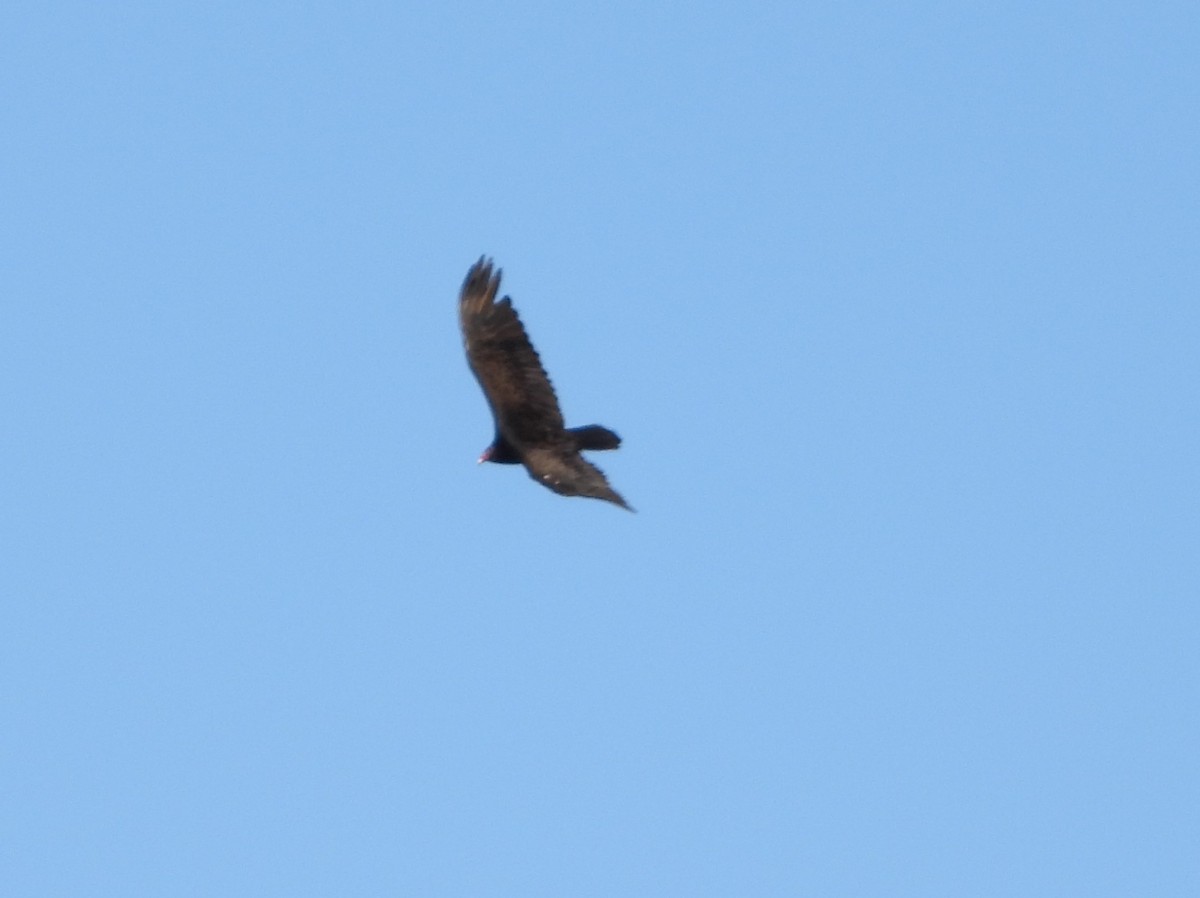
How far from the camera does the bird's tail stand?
107ft

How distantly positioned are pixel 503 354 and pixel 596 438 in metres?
1.47

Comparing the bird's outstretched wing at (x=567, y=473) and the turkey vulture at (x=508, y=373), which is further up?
the turkey vulture at (x=508, y=373)

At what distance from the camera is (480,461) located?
111 feet

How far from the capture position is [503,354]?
33188 mm

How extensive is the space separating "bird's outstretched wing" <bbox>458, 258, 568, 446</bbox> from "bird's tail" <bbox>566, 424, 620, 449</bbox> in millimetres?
505

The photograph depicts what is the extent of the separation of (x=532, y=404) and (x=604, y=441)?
0.97 metres

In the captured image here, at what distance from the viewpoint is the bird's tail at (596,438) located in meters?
32.7

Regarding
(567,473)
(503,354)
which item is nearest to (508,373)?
(503,354)

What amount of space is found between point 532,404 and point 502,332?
0.86 meters

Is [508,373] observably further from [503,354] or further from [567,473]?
[567,473]

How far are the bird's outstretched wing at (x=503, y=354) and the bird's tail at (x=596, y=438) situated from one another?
1.66 feet

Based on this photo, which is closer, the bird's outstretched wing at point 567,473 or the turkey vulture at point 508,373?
the bird's outstretched wing at point 567,473

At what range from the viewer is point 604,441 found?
32.7m

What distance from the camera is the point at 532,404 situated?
108 feet
